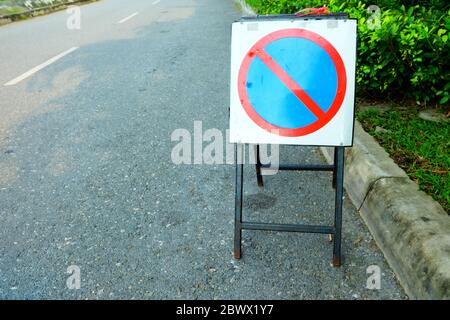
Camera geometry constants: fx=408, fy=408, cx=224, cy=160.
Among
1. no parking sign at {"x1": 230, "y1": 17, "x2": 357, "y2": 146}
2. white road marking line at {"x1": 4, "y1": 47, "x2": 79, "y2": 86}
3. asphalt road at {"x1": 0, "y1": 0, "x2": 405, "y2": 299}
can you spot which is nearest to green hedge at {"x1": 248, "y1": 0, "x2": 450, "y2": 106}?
asphalt road at {"x1": 0, "y1": 0, "x2": 405, "y2": 299}

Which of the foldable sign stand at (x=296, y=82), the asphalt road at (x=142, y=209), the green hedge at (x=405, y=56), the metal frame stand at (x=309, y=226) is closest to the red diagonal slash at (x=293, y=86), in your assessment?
the foldable sign stand at (x=296, y=82)

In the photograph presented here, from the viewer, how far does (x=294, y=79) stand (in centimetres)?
205

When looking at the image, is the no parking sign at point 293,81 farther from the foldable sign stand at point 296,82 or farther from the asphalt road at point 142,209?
the asphalt road at point 142,209

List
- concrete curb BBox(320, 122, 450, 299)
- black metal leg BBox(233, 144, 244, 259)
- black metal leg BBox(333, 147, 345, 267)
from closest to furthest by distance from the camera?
concrete curb BBox(320, 122, 450, 299) → black metal leg BBox(333, 147, 345, 267) → black metal leg BBox(233, 144, 244, 259)

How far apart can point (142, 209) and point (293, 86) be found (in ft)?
4.28

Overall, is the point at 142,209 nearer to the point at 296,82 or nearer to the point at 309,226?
the point at 309,226

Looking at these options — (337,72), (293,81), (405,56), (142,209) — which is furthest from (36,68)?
(337,72)

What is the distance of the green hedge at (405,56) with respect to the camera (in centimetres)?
334

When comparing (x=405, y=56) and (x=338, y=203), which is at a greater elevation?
(x=405, y=56)

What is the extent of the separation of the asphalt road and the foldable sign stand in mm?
268

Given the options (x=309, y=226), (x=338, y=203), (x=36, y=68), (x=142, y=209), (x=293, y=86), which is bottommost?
(x=142, y=209)

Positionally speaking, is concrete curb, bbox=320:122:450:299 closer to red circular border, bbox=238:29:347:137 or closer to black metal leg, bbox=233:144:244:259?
red circular border, bbox=238:29:347:137

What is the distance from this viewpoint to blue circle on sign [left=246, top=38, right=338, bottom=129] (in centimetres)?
201

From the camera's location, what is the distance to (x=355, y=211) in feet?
8.47
